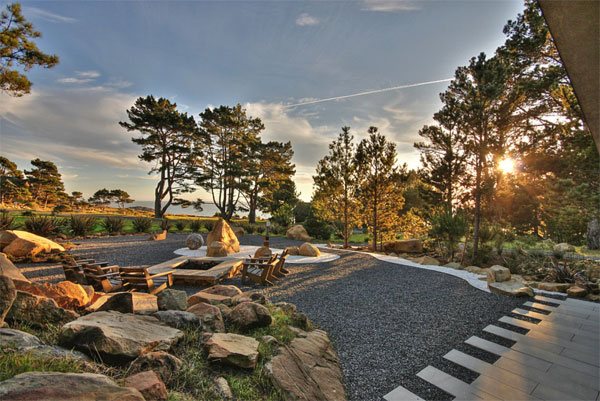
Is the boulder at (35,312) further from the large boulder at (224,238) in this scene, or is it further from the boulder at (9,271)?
the large boulder at (224,238)

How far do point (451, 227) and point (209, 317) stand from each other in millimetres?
9456

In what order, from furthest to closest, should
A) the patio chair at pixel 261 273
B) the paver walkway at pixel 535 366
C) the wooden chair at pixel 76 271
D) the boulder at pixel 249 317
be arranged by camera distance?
the patio chair at pixel 261 273 → the wooden chair at pixel 76 271 → the boulder at pixel 249 317 → the paver walkway at pixel 535 366

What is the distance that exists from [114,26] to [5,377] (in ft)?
19.7

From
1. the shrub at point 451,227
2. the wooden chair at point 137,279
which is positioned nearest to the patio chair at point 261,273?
the wooden chair at point 137,279

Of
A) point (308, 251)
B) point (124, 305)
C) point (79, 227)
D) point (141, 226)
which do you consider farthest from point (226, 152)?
point (124, 305)

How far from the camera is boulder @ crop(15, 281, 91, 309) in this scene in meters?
2.63

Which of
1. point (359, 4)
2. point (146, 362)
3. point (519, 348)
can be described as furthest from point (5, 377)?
point (359, 4)

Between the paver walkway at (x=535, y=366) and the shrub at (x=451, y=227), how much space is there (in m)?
5.61

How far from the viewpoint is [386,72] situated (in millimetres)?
7617

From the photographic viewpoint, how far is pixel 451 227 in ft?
31.0

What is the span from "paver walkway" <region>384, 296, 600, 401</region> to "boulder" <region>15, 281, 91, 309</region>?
11.3 ft

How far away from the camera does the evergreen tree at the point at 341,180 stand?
43.5ft

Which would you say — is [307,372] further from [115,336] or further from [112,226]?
[112,226]

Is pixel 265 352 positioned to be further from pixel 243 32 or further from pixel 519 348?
pixel 243 32
